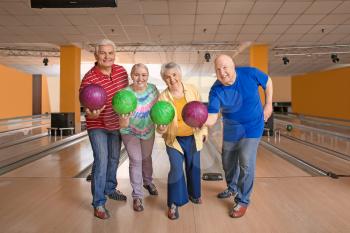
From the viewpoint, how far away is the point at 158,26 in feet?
21.5

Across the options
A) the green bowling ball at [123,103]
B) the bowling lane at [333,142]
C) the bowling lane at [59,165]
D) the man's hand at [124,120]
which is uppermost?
the green bowling ball at [123,103]

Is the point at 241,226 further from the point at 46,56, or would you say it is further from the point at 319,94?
the point at 319,94

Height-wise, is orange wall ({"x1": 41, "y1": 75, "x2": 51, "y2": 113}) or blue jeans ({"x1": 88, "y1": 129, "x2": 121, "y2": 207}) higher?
orange wall ({"x1": 41, "y1": 75, "x2": 51, "y2": 113})

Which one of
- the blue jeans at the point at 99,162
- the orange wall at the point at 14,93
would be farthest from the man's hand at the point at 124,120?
the orange wall at the point at 14,93

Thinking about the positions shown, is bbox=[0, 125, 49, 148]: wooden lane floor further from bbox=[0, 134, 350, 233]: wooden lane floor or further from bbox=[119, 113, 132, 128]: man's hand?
bbox=[119, 113, 132, 128]: man's hand

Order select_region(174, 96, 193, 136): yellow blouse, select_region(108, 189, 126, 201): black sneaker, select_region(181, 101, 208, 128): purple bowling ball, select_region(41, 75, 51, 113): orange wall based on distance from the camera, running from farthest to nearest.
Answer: select_region(41, 75, 51, 113): orange wall
select_region(108, 189, 126, 201): black sneaker
select_region(174, 96, 193, 136): yellow blouse
select_region(181, 101, 208, 128): purple bowling ball

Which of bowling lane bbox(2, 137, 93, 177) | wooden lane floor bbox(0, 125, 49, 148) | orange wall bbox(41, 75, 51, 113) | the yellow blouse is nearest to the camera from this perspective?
the yellow blouse

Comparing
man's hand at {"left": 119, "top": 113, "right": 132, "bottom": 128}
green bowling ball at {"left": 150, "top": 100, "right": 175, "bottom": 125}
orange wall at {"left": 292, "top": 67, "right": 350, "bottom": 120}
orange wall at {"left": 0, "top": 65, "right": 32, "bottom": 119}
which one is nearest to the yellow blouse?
green bowling ball at {"left": 150, "top": 100, "right": 175, "bottom": 125}

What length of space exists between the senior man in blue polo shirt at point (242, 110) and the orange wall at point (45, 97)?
1662 centimetres

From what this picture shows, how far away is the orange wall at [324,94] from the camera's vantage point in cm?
1132

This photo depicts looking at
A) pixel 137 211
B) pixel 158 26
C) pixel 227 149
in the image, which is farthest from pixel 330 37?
pixel 137 211

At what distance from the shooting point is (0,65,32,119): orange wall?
39.7ft

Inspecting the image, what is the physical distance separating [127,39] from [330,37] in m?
5.05

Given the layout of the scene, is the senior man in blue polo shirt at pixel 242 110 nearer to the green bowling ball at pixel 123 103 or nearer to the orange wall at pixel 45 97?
the green bowling ball at pixel 123 103
